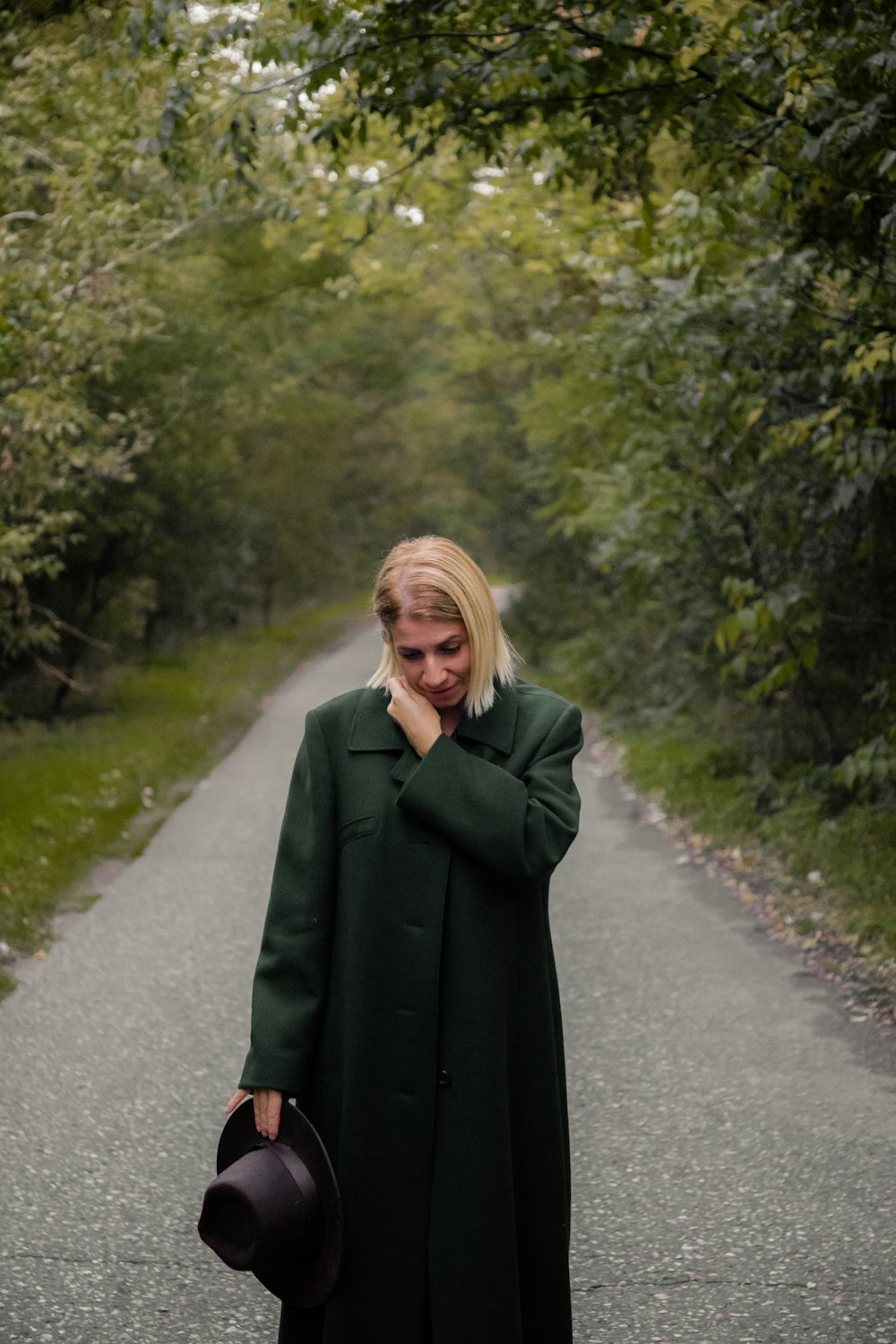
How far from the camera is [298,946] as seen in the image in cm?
290

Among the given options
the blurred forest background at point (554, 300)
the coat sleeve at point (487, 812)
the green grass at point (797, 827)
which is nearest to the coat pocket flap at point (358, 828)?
the coat sleeve at point (487, 812)

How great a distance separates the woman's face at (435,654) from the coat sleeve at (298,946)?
260mm

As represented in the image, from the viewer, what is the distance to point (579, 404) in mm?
15523

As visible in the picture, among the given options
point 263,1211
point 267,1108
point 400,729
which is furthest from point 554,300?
point 263,1211

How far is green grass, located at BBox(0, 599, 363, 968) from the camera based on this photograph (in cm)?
928

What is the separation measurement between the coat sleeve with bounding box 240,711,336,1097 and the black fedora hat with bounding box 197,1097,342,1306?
11 cm

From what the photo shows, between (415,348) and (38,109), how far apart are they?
2786 centimetres

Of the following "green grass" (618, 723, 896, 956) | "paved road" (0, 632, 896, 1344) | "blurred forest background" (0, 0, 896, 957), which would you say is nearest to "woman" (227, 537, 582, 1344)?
"paved road" (0, 632, 896, 1344)

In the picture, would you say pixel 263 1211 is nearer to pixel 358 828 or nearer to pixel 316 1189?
pixel 316 1189

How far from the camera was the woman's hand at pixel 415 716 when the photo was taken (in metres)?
2.85

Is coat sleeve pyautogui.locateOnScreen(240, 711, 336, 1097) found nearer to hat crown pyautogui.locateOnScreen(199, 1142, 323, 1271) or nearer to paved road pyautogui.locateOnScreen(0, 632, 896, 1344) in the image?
hat crown pyautogui.locateOnScreen(199, 1142, 323, 1271)

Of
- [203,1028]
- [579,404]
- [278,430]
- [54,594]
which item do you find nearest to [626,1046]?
[203,1028]

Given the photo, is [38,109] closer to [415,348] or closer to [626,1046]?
[626,1046]

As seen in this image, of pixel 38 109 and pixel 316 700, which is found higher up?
pixel 38 109
